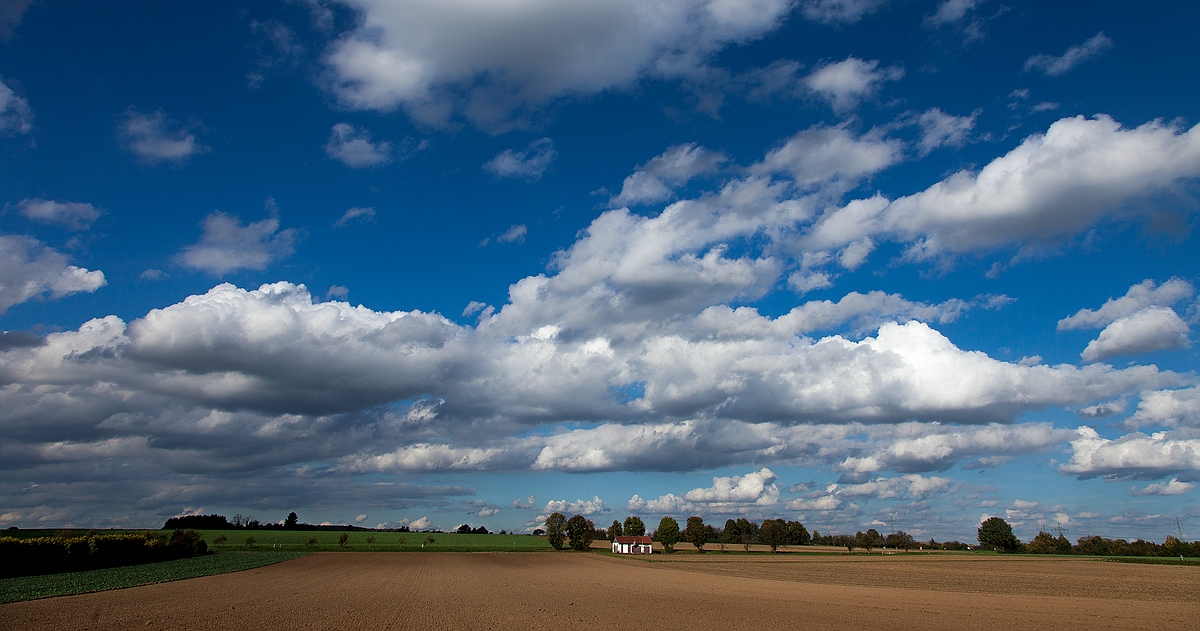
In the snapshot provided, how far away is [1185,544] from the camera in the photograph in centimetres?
15662

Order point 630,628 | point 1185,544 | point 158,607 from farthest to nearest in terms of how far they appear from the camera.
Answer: point 1185,544 < point 158,607 < point 630,628

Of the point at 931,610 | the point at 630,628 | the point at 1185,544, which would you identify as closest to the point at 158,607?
the point at 630,628

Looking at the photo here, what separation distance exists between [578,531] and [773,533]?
193ft

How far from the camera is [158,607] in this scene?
98.1 feet

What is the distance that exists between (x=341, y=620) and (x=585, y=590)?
68.6 ft

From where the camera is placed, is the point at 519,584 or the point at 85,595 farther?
the point at 519,584

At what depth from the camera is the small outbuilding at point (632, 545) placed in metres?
140

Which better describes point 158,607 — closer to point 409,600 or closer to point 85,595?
point 85,595

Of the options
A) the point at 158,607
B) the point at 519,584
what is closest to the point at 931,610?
the point at 519,584

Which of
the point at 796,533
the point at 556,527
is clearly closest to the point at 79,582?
the point at 556,527

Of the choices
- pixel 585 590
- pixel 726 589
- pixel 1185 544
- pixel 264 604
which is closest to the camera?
pixel 264 604

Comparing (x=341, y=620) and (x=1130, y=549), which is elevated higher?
(x=341, y=620)

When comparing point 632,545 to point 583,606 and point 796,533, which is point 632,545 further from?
point 583,606

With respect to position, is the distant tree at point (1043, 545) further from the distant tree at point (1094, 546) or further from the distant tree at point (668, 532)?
the distant tree at point (668, 532)
